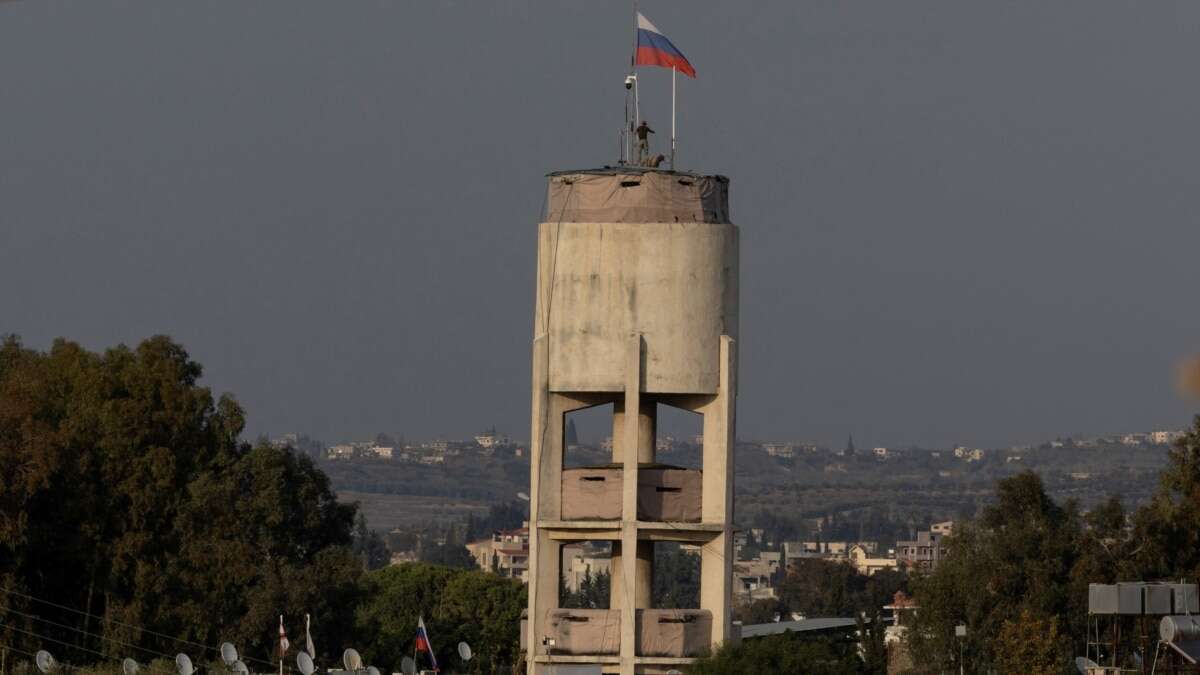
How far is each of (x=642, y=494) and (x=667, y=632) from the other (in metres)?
2.78

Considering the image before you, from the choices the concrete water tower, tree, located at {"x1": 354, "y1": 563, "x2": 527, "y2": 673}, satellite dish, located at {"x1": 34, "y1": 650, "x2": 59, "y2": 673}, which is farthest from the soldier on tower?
tree, located at {"x1": 354, "y1": 563, "x2": 527, "y2": 673}

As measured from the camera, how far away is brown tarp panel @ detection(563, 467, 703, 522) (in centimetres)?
5775

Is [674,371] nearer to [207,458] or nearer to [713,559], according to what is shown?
[713,559]

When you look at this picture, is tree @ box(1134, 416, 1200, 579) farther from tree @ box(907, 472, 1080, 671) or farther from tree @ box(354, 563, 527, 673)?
tree @ box(354, 563, 527, 673)

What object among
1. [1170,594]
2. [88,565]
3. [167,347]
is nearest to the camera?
[1170,594]

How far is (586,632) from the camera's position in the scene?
57.7 meters

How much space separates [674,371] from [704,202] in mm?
3457

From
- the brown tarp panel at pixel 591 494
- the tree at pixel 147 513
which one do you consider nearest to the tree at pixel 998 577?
the tree at pixel 147 513

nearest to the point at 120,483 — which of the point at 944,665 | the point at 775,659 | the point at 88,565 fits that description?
the point at 88,565

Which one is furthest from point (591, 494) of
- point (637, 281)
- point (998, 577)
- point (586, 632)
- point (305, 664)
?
point (998, 577)

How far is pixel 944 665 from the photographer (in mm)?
89438

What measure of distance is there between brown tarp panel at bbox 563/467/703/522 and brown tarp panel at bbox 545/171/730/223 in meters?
5.02

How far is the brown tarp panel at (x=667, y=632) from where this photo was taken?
189 ft

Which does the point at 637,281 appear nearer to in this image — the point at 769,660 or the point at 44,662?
the point at 769,660
